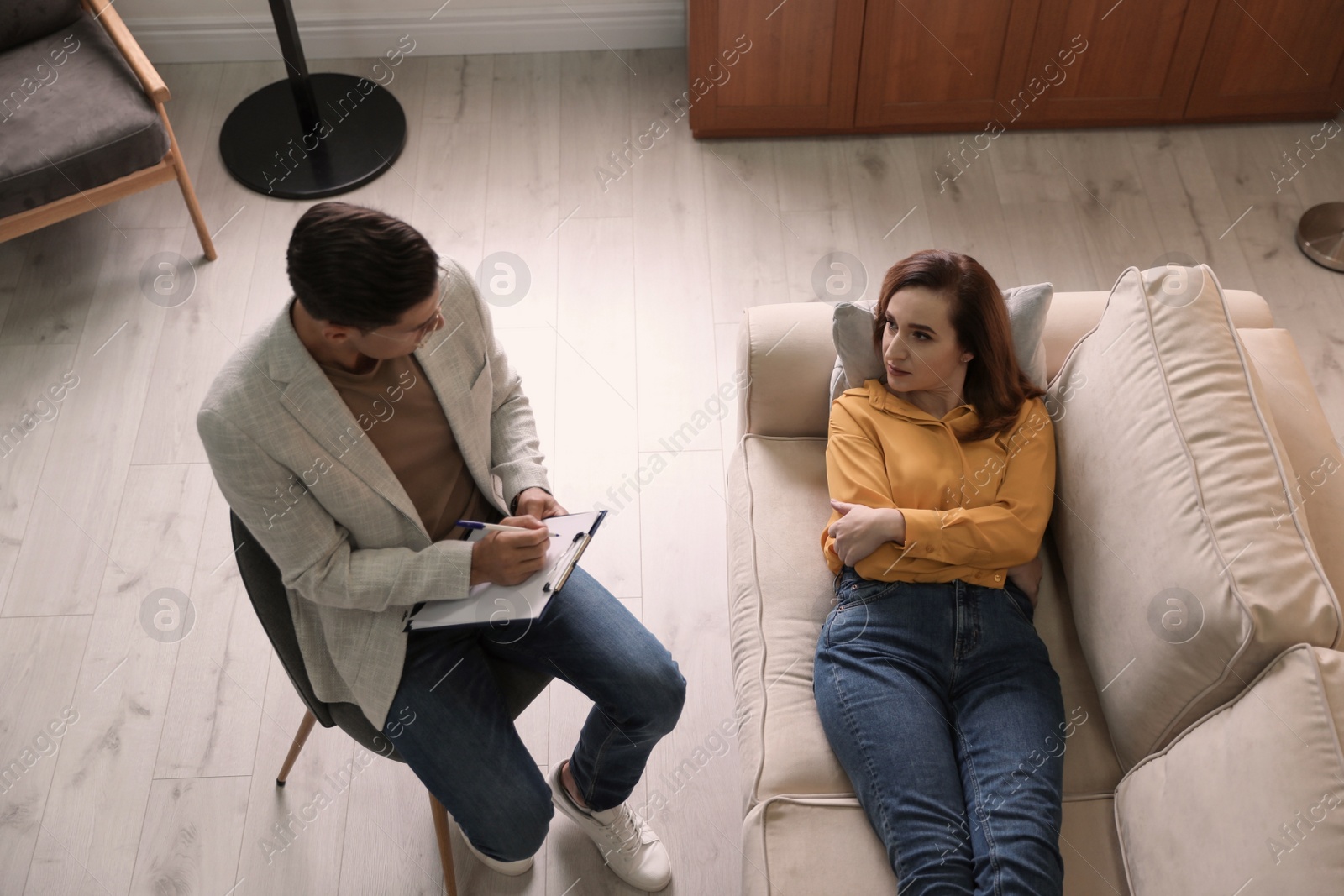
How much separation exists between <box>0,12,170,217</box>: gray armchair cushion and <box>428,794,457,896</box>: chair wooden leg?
1806 millimetres

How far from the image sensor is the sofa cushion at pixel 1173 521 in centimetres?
148

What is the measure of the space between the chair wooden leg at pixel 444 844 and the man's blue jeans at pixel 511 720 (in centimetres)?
16

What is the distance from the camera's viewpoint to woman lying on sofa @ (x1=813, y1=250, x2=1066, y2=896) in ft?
4.96

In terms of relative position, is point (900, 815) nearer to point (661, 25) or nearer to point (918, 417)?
point (918, 417)

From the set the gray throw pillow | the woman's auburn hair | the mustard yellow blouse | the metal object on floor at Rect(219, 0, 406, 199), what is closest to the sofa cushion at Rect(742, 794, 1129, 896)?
the mustard yellow blouse

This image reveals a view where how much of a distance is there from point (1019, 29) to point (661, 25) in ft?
3.76

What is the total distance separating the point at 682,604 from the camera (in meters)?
2.33

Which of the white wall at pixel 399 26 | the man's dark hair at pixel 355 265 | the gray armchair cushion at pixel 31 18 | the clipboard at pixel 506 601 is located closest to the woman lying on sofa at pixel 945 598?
the clipboard at pixel 506 601

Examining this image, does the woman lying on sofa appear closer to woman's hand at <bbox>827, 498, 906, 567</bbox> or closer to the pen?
woman's hand at <bbox>827, 498, 906, 567</bbox>

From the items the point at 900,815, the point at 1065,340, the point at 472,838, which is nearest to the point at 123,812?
the point at 472,838

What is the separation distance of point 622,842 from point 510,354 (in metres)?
1.31

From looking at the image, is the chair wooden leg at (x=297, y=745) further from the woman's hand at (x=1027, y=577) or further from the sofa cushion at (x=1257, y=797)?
the sofa cushion at (x=1257, y=797)

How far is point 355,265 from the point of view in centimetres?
136

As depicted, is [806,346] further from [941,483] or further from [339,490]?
[339,490]
